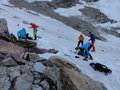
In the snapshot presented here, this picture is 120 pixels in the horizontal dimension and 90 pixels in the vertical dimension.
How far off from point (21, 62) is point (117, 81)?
5.99 m

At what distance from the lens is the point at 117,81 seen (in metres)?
13.3

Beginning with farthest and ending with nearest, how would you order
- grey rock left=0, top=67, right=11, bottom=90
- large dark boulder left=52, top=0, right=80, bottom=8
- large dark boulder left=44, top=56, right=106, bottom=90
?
large dark boulder left=52, top=0, right=80, bottom=8 < grey rock left=0, top=67, right=11, bottom=90 < large dark boulder left=44, top=56, right=106, bottom=90

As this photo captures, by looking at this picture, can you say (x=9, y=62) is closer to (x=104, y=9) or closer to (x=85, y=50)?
(x=85, y=50)

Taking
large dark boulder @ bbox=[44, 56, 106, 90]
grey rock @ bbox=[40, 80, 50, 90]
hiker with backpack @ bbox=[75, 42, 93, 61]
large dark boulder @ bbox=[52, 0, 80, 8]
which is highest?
large dark boulder @ bbox=[44, 56, 106, 90]

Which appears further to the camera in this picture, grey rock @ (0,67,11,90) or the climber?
the climber

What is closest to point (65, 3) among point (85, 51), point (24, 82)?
point (85, 51)

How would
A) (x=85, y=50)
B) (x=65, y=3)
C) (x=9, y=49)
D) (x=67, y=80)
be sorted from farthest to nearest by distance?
(x=65, y=3), (x=85, y=50), (x=9, y=49), (x=67, y=80)

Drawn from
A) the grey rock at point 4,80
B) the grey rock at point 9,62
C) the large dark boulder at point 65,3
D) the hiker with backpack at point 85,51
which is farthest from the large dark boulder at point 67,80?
the large dark boulder at point 65,3

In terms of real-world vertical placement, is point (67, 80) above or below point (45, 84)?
above

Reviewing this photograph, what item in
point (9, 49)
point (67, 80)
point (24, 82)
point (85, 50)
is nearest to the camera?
point (67, 80)

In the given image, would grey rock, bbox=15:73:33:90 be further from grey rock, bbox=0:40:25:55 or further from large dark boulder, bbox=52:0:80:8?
large dark boulder, bbox=52:0:80:8

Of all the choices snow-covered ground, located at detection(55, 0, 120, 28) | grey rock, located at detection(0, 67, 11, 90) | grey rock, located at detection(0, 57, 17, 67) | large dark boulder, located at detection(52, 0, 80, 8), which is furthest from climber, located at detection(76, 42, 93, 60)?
large dark boulder, located at detection(52, 0, 80, 8)

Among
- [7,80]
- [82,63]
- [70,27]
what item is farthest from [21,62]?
[70,27]

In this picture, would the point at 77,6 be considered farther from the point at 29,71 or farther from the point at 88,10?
the point at 29,71
